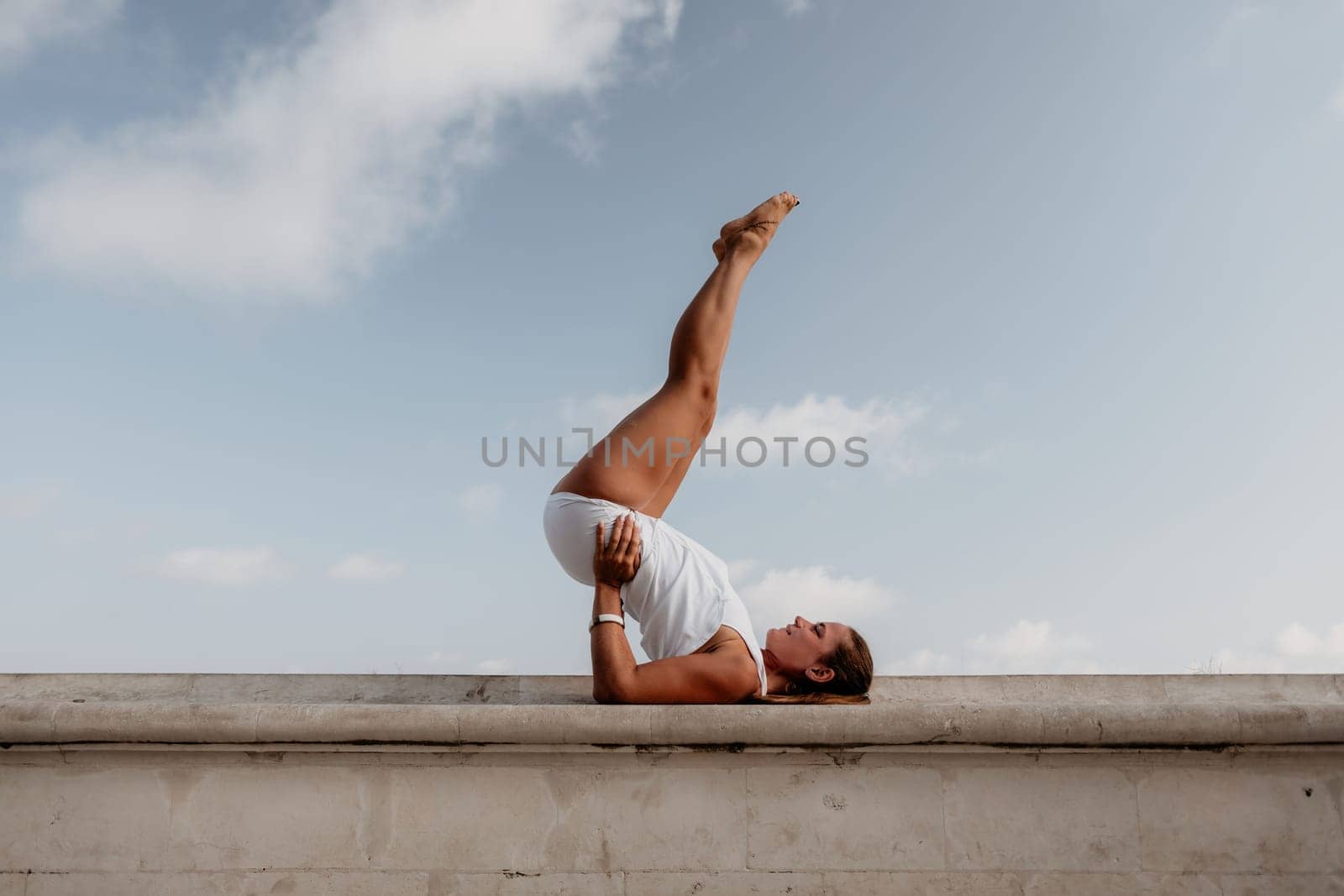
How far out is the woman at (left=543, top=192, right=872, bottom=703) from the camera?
3.81 meters

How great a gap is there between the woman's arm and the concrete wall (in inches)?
19.8

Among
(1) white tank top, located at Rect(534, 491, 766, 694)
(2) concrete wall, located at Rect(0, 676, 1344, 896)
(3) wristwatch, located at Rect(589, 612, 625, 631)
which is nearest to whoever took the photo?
(2) concrete wall, located at Rect(0, 676, 1344, 896)

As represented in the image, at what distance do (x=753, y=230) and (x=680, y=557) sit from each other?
1598 millimetres

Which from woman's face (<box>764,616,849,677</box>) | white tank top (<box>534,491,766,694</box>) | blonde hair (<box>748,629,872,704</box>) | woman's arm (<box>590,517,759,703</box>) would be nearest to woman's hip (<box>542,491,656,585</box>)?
white tank top (<box>534,491,766,694</box>)

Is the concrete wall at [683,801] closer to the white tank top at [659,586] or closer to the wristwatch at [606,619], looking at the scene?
the wristwatch at [606,619]

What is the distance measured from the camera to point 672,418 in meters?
4.00

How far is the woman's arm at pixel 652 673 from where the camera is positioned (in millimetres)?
3445

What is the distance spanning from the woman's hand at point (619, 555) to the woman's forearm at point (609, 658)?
13 cm

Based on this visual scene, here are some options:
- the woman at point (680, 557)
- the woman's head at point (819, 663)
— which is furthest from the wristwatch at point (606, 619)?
the woman's head at point (819, 663)

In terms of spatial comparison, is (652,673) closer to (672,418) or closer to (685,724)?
(685,724)

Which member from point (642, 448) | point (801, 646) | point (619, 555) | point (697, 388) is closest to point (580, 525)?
point (619, 555)

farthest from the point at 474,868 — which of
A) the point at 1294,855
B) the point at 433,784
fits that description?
the point at 1294,855

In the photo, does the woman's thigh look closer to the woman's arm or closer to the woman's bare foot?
the woman's arm

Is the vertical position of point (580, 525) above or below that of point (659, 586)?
above
